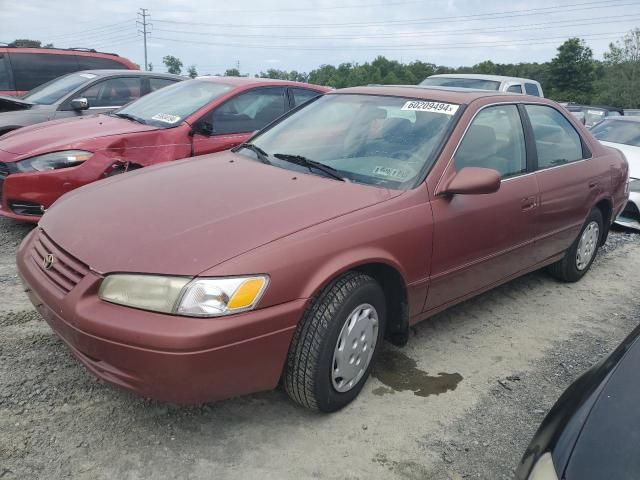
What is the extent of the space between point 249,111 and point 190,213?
10.9 feet

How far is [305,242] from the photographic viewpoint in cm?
240

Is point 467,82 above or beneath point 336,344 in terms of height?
above

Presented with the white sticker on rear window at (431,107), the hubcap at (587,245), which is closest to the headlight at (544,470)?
the white sticker on rear window at (431,107)

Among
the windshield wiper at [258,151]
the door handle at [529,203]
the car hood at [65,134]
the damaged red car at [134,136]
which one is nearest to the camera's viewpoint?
the windshield wiper at [258,151]

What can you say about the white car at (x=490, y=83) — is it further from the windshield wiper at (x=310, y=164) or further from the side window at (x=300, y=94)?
the windshield wiper at (x=310, y=164)

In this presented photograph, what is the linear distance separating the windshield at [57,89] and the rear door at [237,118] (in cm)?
237

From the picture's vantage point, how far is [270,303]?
7.41ft

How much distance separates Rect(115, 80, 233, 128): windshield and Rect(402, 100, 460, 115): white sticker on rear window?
258 cm

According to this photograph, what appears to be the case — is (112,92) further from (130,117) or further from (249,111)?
(249,111)

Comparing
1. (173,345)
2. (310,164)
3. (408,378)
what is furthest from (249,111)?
(173,345)

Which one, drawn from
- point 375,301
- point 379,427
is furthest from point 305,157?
point 379,427

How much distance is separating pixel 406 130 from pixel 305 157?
626 millimetres

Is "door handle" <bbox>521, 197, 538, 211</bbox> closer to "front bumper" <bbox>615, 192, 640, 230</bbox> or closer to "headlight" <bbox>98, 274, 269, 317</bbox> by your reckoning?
"headlight" <bbox>98, 274, 269, 317</bbox>

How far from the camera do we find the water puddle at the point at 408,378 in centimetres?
298
